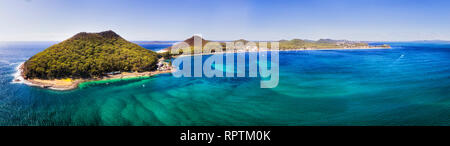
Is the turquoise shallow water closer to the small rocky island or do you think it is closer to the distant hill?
the small rocky island

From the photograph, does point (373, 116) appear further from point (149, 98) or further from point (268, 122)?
point (149, 98)

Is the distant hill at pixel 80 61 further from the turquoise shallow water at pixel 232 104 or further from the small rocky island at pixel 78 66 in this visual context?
the turquoise shallow water at pixel 232 104

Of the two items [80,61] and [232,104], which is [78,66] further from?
[232,104]

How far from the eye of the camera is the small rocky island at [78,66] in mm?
25970

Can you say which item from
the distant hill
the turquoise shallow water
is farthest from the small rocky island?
the turquoise shallow water

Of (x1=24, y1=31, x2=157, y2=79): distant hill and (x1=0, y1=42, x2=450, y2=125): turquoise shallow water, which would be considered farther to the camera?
(x1=24, y1=31, x2=157, y2=79): distant hill

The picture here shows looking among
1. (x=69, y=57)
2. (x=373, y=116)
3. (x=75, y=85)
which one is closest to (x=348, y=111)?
(x=373, y=116)

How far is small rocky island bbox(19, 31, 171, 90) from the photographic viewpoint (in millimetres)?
25970

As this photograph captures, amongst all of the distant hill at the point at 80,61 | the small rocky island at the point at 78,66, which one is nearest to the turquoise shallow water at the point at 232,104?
the small rocky island at the point at 78,66

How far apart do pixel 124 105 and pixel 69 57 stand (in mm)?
21919

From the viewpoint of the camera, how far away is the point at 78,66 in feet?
92.2

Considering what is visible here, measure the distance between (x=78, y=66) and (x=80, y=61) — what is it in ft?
7.85

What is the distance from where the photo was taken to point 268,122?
48.0 feet
